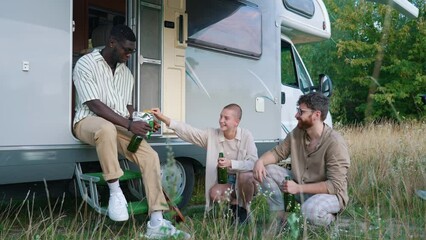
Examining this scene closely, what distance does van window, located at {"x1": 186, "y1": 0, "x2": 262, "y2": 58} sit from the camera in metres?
5.30

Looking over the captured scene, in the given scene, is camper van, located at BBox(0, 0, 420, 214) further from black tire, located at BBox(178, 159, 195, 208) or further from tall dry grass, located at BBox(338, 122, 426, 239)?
tall dry grass, located at BBox(338, 122, 426, 239)

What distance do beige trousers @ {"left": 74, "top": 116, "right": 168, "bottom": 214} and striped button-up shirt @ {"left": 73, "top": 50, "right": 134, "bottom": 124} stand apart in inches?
5.7

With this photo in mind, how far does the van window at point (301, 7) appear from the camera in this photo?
669 cm

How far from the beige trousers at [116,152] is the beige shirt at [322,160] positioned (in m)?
0.97

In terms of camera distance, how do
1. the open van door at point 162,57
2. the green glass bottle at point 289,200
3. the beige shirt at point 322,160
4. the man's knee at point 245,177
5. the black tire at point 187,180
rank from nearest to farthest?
the green glass bottle at point 289,200, the beige shirt at point 322,160, the man's knee at point 245,177, the open van door at point 162,57, the black tire at point 187,180

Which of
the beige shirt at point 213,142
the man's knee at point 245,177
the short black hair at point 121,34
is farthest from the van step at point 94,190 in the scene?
the short black hair at point 121,34

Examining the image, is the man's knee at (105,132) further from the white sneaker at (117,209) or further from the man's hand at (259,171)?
the man's hand at (259,171)

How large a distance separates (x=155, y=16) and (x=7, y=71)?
1.58 metres

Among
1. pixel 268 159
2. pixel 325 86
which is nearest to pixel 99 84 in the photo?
pixel 268 159

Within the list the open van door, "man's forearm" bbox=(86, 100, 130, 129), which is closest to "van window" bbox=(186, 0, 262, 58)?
the open van door

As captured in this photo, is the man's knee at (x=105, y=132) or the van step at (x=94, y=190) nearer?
the man's knee at (x=105, y=132)

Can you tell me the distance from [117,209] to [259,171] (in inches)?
42.1

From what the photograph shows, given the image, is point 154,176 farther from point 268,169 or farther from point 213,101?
point 213,101

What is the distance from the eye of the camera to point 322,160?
407cm
